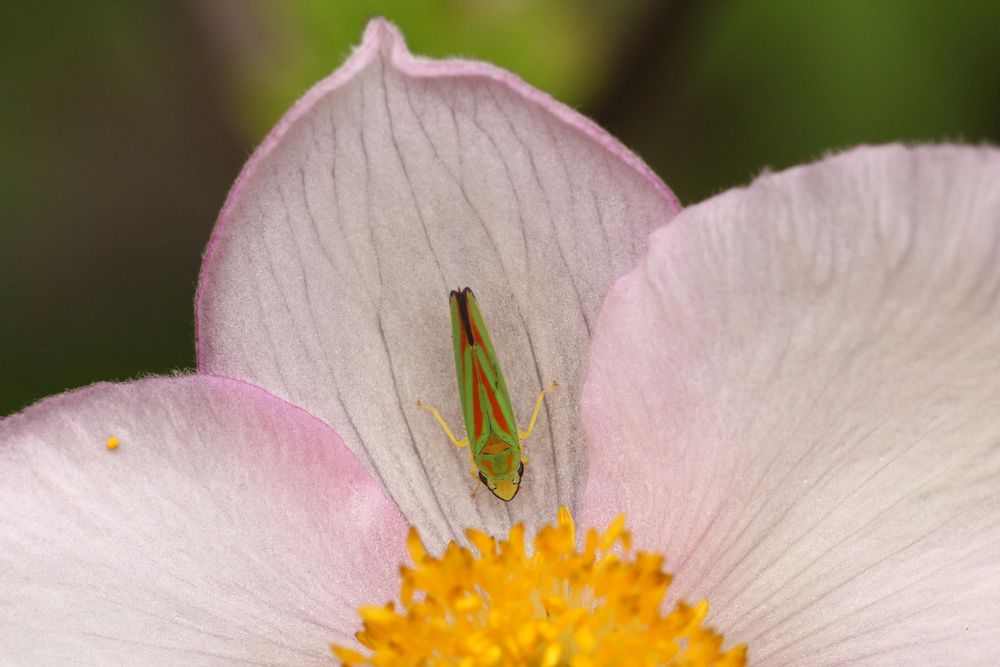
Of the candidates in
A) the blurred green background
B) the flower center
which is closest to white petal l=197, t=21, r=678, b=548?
the flower center

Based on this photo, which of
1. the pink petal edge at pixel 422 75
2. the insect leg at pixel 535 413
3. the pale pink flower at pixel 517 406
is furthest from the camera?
the insect leg at pixel 535 413

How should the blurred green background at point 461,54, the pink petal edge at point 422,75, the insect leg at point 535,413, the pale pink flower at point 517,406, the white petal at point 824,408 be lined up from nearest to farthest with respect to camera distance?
the white petal at point 824,408 → the pale pink flower at point 517,406 → the pink petal edge at point 422,75 → the insect leg at point 535,413 → the blurred green background at point 461,54

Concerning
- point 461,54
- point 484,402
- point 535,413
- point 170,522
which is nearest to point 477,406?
point 484,402

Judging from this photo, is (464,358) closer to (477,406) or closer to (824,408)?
(477,406)

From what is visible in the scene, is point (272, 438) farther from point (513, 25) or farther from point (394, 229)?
point (513, 25)

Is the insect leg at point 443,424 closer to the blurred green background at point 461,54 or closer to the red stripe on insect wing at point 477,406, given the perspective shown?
the red stripe on insect wing at point 477,406

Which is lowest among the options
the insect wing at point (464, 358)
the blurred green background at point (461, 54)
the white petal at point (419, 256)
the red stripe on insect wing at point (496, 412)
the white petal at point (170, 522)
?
the white petal at point (170, 522)

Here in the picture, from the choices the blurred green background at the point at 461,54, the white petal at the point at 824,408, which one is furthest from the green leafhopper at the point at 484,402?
the blurred green background at the point at 461,54
